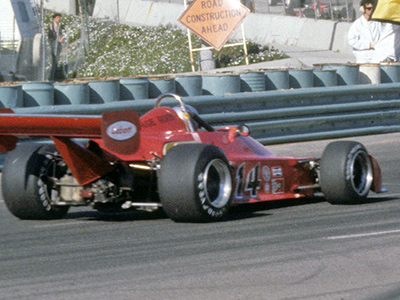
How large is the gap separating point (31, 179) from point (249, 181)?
1.81 m

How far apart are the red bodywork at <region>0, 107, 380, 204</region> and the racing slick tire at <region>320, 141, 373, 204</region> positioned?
23 centimetres

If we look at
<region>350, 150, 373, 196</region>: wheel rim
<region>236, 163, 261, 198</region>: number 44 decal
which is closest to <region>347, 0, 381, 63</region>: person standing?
<region>350, 150, 373, 196</region>: wheel rim

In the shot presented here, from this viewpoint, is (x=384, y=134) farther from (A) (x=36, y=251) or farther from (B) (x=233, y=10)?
(A) (x=36, y=251)

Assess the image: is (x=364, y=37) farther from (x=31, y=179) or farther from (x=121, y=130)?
(x=121, y=130)

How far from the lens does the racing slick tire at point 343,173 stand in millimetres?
8844

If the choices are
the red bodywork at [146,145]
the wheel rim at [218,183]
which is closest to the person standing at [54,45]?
the red bodywork at [146,145]

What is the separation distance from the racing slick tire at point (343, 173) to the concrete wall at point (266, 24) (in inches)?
844

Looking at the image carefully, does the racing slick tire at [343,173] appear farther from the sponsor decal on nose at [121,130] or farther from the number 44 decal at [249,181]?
the sponsor decal on nose at [121,130]

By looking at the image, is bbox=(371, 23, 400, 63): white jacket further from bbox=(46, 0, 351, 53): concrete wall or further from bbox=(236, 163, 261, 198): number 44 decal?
bbox=(236, 163, 261, 198): number 44 decal

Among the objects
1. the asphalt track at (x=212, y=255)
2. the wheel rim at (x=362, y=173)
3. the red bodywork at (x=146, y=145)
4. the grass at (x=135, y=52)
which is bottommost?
the asphalt track at (x=212, y=255)

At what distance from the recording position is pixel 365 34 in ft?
62.8

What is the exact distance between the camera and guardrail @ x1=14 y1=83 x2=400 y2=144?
14.8 meters

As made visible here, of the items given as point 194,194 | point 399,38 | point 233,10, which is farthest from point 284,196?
point 233,10

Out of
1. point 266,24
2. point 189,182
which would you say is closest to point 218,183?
point 189,182
